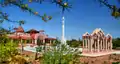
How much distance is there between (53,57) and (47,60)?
0.15 m

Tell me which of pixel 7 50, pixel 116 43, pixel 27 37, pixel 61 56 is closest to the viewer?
pixel 7 50

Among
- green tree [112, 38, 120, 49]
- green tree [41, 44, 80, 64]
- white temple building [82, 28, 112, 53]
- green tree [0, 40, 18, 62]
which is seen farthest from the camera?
green tree [112, 38, 120, 49]

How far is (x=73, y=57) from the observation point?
20.5 ft

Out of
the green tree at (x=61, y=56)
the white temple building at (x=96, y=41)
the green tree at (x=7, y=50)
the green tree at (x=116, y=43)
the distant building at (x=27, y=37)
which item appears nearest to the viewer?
the green tree at (x=7, y=50)

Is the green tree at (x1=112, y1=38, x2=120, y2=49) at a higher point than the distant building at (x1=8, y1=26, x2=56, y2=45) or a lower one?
lower

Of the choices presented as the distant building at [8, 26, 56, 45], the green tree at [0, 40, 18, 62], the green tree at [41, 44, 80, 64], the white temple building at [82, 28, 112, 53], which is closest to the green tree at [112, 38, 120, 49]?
the white temple building at [82, 28, 112, 53]

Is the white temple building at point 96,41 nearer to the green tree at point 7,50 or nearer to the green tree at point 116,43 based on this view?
the green tree at point 116,43

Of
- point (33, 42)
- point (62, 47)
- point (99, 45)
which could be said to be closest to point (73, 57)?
point (62, 47)

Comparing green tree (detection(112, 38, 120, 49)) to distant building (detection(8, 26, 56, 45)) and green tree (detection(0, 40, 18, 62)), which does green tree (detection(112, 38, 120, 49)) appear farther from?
green tree (detection(0, 40, 18, 62))

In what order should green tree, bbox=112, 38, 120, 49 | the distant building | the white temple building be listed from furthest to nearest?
green tree, bbox=112, 38, 120, 49 → the white temple building → the distant building

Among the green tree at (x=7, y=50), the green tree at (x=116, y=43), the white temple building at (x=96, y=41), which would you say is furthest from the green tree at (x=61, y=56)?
the green tree at (x=116, y=43)

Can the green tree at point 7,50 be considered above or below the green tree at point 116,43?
above

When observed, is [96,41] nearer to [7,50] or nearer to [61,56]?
[61,56]

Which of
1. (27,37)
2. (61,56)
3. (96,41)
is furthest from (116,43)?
(61,56)
